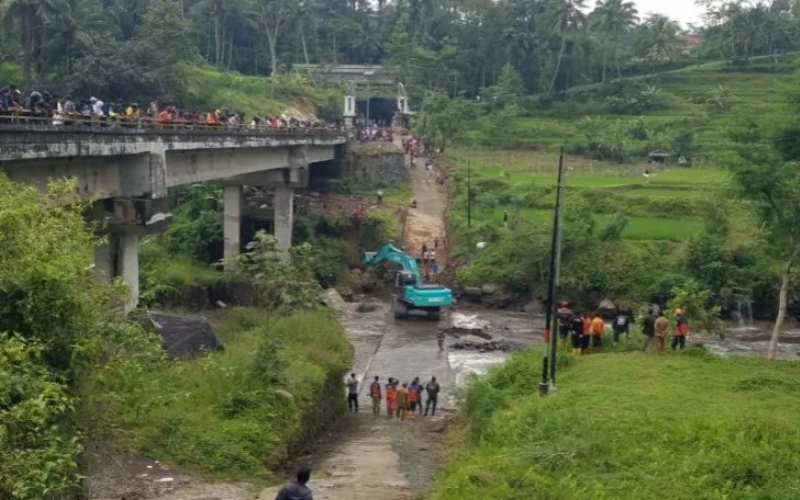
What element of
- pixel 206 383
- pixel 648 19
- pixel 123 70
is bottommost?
pixel 206 383

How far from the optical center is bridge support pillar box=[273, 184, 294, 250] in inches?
1970

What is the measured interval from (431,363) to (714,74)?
7369 cm

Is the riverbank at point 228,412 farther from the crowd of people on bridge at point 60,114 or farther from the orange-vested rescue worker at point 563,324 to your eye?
the crowd of people on bridge at point 60,114

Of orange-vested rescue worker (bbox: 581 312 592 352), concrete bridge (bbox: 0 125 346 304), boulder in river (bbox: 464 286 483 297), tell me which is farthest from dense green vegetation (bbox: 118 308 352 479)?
boulder in river (bbox: 464 286 483 297)

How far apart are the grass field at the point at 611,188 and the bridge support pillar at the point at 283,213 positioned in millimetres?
12738

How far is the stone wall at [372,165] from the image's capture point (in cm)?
6500

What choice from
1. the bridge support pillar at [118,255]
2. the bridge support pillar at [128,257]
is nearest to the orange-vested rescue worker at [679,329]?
the bridge support pillar at [118,255]

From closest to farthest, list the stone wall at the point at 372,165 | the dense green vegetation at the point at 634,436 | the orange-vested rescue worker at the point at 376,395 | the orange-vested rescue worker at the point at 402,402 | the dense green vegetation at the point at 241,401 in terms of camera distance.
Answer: the dense green vegetation at the point at 634,436 → the dense green vegetation at the point at 241,401 → the orange-vested rescue worker at the point at 402,402 → the orange-vested rescue worker at the point at 376,395 → the stone wall at the point at 372,165

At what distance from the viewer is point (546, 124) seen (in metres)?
83.8

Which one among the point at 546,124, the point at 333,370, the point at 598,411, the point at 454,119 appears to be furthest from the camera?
the point at 546,124

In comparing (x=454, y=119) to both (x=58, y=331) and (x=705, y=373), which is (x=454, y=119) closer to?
(x=705, y=373)

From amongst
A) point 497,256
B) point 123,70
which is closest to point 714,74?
point 497,256

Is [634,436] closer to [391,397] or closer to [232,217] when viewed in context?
[391,397]

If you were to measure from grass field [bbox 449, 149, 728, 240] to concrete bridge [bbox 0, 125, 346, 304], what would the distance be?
20.6 metres
